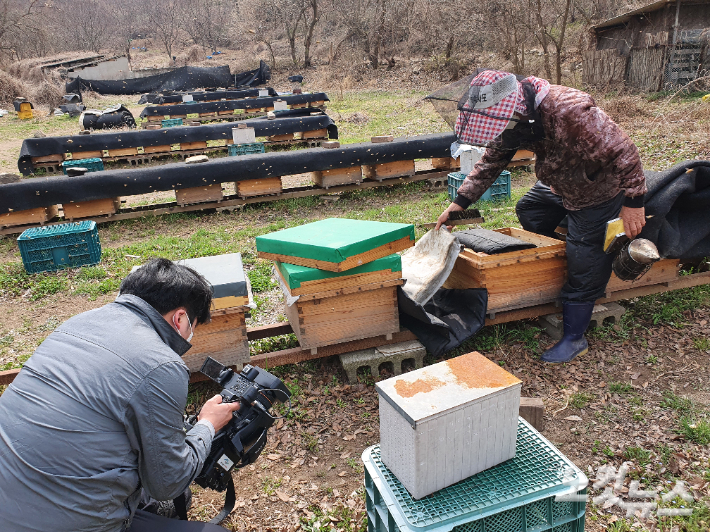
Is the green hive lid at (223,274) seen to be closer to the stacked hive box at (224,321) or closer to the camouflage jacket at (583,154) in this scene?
the stacked hive box at (224,321)

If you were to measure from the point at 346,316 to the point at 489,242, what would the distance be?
1211 millimetres

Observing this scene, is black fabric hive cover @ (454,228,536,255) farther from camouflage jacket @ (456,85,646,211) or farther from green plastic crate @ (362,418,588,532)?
green plastic crate @ (362,418,588,532)

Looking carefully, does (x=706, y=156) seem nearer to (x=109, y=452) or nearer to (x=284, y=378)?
(x=284, y=378)

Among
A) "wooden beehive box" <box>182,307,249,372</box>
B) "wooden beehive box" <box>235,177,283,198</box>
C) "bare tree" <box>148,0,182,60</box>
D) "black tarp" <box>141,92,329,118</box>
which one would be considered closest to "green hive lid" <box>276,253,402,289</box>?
"wooden beehive box" <box>182,307,249,372</box>

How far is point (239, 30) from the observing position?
4391 centimetres

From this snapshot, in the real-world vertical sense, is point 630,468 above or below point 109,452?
below

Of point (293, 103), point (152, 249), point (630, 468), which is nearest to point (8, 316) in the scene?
point (152, 249)

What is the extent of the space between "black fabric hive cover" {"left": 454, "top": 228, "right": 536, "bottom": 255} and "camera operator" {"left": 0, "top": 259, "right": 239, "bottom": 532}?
2.51 metres

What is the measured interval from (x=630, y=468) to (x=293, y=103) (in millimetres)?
17924

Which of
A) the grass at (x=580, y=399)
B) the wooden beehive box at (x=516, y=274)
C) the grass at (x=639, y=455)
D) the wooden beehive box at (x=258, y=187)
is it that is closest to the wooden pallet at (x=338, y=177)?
the wooden beehive box at (x=258, y=187)

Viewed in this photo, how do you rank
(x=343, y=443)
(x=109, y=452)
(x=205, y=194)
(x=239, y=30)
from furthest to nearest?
1. (x=239, y=30)
2. (x=205, y=194)
3. (x=343, y=443)
4. (x=109, y=452)

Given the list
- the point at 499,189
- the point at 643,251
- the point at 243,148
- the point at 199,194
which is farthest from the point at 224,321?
the point at 243,148

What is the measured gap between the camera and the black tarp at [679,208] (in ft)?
12.5

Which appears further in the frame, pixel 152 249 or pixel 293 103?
pixel 293 103
